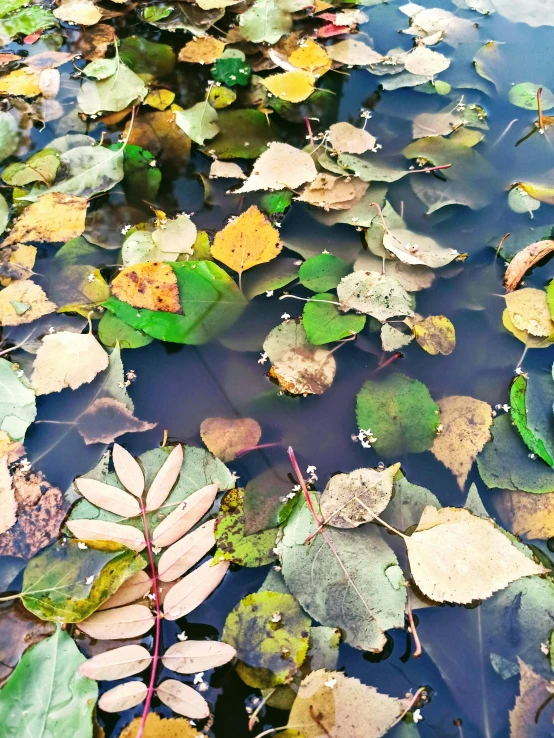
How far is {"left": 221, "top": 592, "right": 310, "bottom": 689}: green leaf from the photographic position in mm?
1367

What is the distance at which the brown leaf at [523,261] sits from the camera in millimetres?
1991

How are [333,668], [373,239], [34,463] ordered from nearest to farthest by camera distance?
[333,668], [34,463], [373,239]

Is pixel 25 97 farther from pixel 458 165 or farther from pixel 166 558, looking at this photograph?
pixel 166 558

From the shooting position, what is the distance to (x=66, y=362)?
1845 mm

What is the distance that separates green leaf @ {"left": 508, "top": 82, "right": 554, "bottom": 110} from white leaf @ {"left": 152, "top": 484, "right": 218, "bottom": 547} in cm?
236

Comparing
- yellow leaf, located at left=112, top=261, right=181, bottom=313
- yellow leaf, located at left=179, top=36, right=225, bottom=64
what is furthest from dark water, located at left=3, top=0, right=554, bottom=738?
yellow leaf, located at left=179, top=36, right=225, bottom=64

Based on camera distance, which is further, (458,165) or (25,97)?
(25,97)

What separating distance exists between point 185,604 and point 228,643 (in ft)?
0.52

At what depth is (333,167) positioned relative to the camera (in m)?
2.29

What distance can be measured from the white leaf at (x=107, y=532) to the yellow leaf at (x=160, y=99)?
204 centimetres

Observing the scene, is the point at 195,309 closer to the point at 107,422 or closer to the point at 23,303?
the point at 107,422

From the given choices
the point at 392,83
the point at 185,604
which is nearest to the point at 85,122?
the point at 392,83

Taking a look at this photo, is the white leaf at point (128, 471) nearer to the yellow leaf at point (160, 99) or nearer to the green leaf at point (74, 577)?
the green leaf at point (74, 577)

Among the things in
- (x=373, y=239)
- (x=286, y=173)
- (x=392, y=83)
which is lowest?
(x=373, y=239)
